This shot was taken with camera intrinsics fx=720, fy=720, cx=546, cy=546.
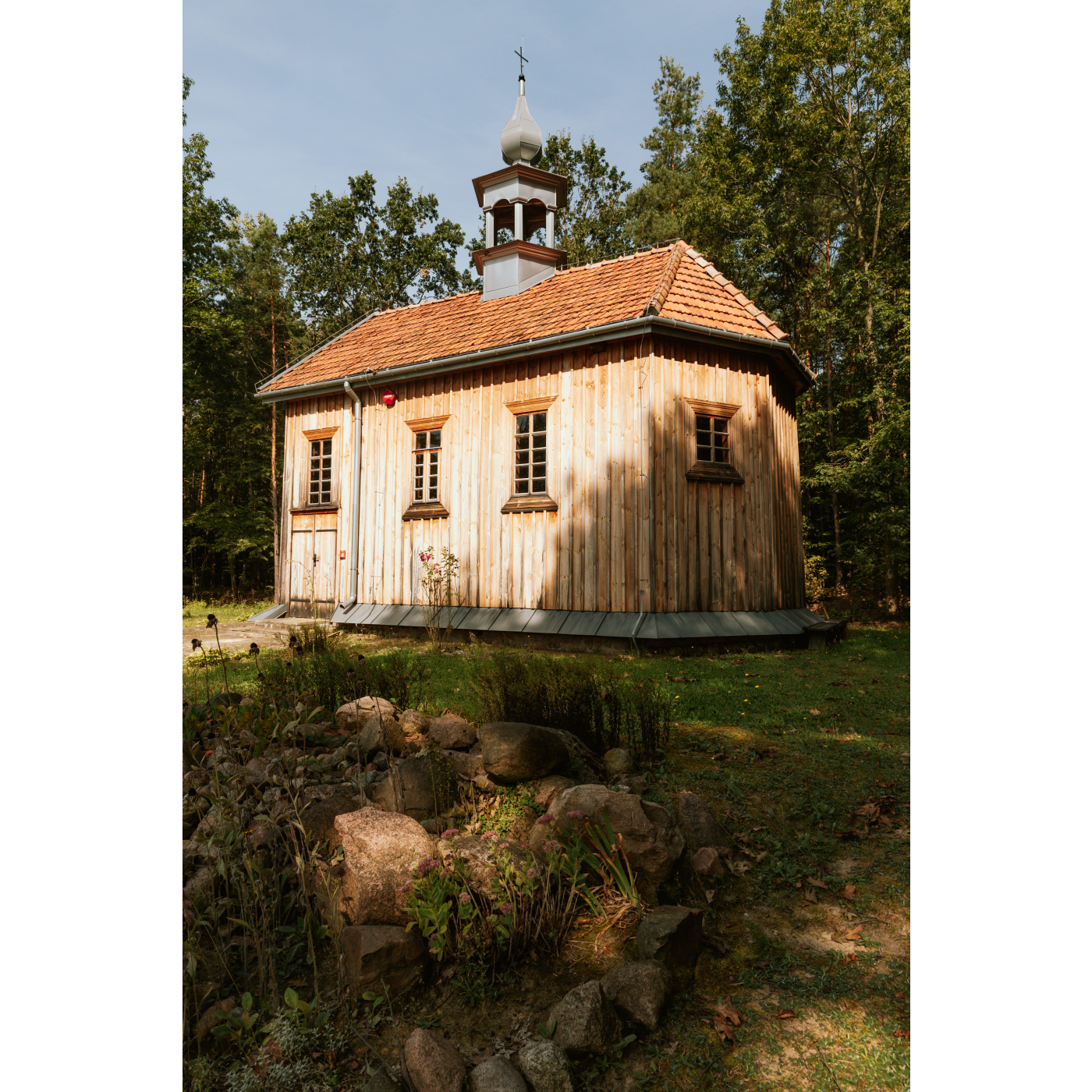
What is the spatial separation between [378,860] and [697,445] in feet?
28.2

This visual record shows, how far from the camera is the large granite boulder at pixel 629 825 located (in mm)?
2906

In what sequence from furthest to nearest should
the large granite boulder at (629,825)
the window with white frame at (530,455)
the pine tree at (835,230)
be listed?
the pine tree at (835,230), the window with white frame at (530,455), the large granite boulder at (629,825)

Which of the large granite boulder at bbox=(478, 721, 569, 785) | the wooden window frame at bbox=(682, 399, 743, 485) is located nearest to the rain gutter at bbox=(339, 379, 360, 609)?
the wooden window frame at bbox=(682, 399, 743, 485)

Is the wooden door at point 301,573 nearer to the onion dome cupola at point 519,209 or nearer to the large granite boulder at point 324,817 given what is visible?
the onion dome cupola at point 519,209

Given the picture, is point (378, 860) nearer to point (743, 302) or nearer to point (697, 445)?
point (697, 445)

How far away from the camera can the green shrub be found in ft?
14.4

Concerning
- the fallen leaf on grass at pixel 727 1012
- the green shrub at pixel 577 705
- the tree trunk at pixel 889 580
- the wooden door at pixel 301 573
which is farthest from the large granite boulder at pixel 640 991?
the tree trunk at pixel 889 580

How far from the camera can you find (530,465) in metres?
11.1

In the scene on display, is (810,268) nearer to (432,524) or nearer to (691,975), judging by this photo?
(432,524)

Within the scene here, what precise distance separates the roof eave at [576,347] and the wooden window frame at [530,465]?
74 cm

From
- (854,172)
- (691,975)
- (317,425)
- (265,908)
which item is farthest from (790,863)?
(854,172)

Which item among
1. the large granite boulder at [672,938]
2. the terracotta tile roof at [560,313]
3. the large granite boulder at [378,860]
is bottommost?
the large granite boulder at [672,938]

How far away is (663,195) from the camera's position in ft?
94.0

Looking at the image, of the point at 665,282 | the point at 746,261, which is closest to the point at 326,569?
the point at 665,282
